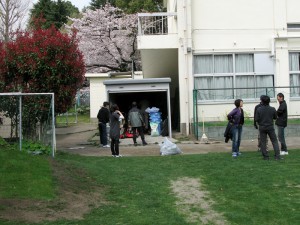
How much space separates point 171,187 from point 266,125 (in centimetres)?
382

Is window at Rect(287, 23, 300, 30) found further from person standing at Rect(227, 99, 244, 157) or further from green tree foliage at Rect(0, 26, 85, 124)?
green tree foliage at Rect(0, 26, 85, 124)

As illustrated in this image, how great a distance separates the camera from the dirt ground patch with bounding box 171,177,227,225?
24.7 ft

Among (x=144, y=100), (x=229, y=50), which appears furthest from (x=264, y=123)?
(x=144, y=100)

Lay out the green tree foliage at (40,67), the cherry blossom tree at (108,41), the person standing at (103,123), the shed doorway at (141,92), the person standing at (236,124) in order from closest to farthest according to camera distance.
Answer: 1. the person standing at (236,124)
2. the green tree foliage at (40,67)
3. the person standing at (103,123)
4. the shed doorway at (141,92)
5. the cherry blossom tree at (108,41)

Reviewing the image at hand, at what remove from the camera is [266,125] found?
40.3 feet

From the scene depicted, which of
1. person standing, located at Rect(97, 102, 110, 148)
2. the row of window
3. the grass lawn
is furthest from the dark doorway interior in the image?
the grass lawn

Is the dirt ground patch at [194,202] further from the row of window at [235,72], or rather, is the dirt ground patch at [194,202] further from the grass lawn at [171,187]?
the row of window at [235,72]

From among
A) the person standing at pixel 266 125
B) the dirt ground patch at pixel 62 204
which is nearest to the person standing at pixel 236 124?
the person standing at pixel 266 125

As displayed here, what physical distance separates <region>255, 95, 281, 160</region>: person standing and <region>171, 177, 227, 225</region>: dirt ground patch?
286 cm

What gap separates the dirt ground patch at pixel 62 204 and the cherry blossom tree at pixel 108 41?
27.4 meters

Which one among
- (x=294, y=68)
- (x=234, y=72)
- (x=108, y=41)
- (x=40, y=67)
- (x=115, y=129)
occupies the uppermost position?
(x=108, y=41)

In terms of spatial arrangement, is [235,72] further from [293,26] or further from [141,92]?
[141,92]

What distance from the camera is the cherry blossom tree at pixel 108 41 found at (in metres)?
37.3

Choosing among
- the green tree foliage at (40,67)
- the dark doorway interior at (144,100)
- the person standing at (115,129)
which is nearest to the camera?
the person standing at (115,129)
